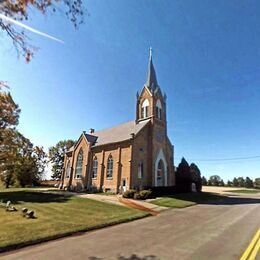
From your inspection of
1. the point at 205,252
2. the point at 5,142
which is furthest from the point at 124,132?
the point at 205,252

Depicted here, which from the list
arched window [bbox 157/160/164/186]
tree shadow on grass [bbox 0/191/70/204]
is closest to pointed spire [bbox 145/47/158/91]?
arched window [bbox 157/160/164/186]

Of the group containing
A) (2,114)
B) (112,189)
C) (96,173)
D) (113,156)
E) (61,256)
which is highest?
(2,114)

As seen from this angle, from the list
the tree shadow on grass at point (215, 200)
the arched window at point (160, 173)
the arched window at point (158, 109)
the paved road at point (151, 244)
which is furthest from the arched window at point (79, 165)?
the paved road at point (151, 244)

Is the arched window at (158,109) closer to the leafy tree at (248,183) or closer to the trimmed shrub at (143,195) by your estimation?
the trimmed shrub at (143,195)

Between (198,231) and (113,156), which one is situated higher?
(113,156)

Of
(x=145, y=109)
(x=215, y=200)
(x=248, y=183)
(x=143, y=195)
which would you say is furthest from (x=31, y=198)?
(x=248, y=183)

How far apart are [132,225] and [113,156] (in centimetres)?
2166

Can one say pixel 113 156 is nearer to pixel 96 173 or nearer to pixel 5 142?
pixel 96 173

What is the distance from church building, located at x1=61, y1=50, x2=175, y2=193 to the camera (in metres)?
31.6

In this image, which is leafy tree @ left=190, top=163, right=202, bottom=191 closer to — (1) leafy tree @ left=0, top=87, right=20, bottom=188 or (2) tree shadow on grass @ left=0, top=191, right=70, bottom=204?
(2) tree shadow on grass @ left=0, top=191, right=70, bottom=204

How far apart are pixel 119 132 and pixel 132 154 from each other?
7579mm

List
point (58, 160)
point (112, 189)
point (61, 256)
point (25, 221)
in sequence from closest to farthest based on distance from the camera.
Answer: point (61, 256)
point (25, 221)
point (112, 189)
point (58, 160)

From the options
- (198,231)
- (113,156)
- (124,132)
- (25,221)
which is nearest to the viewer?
(198,231)

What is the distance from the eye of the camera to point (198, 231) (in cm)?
1057
